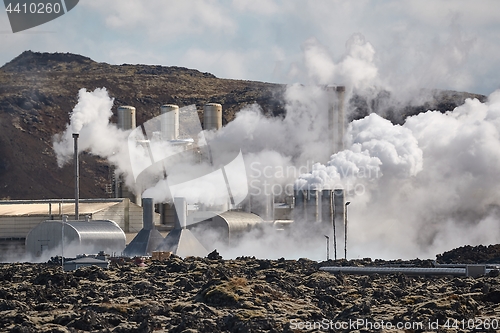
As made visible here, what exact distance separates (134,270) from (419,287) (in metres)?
25.0

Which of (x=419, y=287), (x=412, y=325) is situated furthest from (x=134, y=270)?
(x=412, y=325)

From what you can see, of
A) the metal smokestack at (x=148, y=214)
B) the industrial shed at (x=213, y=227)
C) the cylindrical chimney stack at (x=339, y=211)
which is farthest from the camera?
the cylindrical chimney stack at (x=339, y=211)

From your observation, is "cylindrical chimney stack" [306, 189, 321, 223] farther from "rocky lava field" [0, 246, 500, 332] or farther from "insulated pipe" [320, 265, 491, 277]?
"rocky lava field" [0, 246, 500, 332]

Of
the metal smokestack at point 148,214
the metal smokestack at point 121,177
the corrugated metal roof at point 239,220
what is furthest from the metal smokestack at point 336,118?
the metal smokestack at point 148,214

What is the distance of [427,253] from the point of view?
9938 centimetres

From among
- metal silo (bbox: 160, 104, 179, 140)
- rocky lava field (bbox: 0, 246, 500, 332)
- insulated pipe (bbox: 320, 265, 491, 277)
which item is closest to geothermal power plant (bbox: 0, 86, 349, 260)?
metal silo (bbox: 160, 104, 179, 140)

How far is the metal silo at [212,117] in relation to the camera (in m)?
121

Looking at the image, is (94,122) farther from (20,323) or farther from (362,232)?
(20,323)

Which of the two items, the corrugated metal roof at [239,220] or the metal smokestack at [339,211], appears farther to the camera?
the metal smokestack at [339,211]

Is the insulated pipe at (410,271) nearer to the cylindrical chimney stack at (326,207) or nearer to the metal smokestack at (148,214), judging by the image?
the metal smokestack at (148,214)

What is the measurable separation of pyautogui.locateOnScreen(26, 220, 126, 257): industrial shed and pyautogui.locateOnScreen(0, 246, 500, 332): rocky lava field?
16.4 meters

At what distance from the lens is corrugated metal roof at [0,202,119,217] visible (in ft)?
330

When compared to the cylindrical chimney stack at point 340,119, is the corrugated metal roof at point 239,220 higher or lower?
lower

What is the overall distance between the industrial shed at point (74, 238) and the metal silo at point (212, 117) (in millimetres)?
30293
